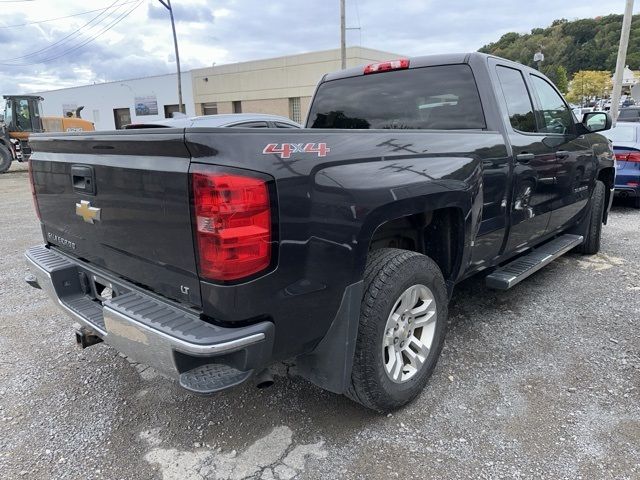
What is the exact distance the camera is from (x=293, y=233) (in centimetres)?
192

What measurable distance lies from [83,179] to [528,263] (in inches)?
130

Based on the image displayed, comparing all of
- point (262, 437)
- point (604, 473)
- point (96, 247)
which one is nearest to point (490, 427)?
point (604, 473)

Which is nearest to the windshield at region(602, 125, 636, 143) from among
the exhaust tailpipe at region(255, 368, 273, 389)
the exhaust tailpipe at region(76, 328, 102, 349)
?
the exhaust tailpipe at region(255, 368, 273, 389)

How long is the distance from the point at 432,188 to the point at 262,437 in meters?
1.60

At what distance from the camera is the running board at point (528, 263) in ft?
11.2

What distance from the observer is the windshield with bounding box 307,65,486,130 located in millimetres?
3375

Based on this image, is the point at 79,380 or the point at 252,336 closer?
the point at 252,336

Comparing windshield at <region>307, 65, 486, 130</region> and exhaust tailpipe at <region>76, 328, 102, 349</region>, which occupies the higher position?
windshield at <region>307, 65, 486, 130</region>

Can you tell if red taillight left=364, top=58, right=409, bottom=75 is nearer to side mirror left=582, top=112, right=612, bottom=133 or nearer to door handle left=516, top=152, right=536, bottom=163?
door handle left=516, top=152, right=536, bottom=163

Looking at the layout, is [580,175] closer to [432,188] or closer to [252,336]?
[432,188]

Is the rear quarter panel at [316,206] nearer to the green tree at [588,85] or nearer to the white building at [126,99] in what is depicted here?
the white building at [126,99]

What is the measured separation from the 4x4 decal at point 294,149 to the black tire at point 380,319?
684 millimetres

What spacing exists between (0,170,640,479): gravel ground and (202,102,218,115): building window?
105ft

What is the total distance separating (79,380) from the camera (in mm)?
3045
